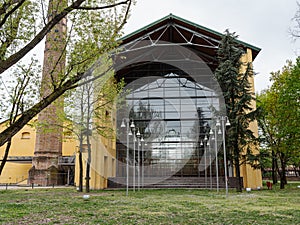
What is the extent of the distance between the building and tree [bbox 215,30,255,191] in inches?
179

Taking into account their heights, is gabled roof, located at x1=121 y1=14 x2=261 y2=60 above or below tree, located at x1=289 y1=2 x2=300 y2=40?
above

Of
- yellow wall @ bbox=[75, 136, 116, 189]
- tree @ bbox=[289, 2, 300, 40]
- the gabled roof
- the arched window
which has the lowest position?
yellow wall @ bbox=[75, 136, 116, 189]

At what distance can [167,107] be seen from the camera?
2656 cm

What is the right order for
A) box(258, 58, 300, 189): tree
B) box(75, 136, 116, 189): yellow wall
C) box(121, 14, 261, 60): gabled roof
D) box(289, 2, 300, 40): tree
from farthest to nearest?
box(121, 14, 261, 60): gabled roof < box(75, 136, 116, 189): yellow wall < box(258, 58, 300, 189): tree < box(289, 2, 300, 40): tree

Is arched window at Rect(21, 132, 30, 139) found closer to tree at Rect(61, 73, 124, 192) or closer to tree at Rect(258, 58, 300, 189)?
tree at Rect(61, 73, 124, 192)

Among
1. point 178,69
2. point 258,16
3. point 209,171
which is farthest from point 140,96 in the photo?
point 258,16

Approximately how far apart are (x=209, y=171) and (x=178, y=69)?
9807 millimetres

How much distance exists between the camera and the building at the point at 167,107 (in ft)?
80.2

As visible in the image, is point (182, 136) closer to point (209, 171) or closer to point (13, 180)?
point (209, 171)

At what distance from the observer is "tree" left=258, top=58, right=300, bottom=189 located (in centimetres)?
1945

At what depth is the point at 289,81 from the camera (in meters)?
19.6

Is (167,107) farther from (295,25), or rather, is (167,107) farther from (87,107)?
(295,25)

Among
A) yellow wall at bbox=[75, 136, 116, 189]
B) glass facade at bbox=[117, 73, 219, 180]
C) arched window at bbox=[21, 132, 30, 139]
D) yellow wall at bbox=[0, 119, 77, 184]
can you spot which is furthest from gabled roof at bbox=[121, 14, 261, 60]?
arched window at bbox=[21, 132, 30, 139]

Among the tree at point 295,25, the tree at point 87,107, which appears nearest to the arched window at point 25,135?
the tree at point 87,107
